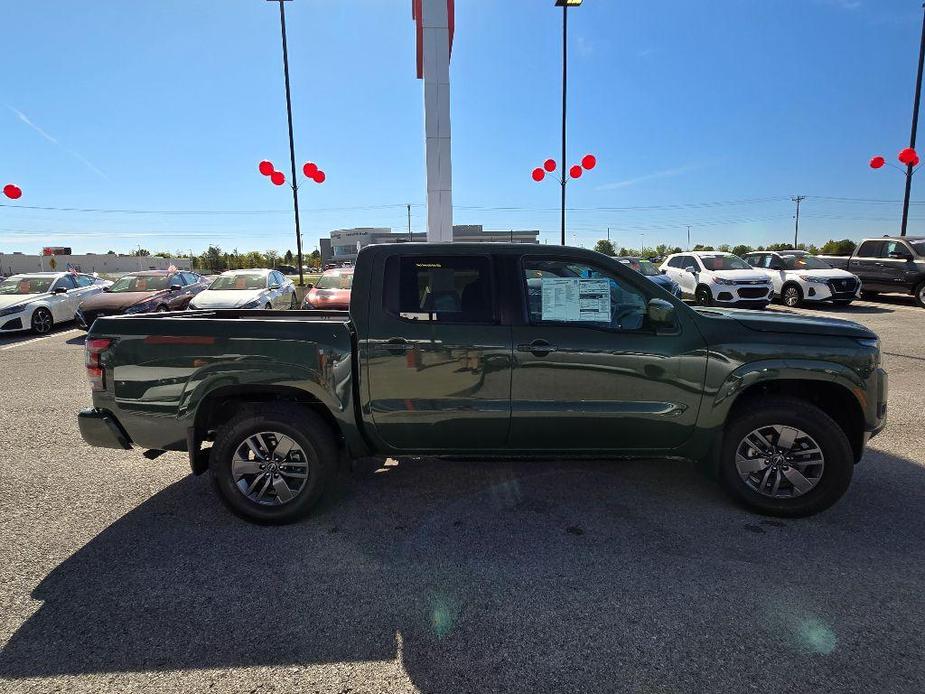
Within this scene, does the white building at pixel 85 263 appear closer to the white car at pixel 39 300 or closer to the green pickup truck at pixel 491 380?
the white car at pixel 39 300

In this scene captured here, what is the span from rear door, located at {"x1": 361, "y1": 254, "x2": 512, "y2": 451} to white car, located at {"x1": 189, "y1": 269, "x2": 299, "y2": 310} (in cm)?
881

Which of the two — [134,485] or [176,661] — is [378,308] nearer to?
[176,661]

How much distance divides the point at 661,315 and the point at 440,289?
144 centimetres

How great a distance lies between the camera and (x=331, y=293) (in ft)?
36.1

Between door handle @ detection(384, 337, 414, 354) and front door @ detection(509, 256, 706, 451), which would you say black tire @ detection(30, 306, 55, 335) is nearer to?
door handle @ detection(384, 337, 414, 354)

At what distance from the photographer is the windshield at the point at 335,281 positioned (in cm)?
1180

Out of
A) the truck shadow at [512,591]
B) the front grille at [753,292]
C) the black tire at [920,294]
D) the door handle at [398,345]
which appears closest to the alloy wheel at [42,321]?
the truck shadow at [512,591]

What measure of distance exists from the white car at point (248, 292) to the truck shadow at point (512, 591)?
824 centimetres

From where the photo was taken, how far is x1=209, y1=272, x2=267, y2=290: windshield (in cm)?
1280

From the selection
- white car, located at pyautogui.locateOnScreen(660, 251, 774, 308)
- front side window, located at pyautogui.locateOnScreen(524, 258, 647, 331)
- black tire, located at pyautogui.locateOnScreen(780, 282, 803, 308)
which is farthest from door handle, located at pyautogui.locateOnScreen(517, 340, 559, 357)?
black tire, located at pyautogui.locateOnScreen(780, 282, 803, 308)

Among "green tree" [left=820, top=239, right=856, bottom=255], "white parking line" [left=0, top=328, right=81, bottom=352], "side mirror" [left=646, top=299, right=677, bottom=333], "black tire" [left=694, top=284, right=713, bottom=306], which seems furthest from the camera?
"green tree" [left=820, top=239, right=856, bottom=255]

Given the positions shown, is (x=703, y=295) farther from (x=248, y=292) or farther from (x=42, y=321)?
(x=42, y=321)

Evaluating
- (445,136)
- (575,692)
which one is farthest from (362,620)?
(445,136)

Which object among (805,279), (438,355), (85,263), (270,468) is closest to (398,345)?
(438,355)
